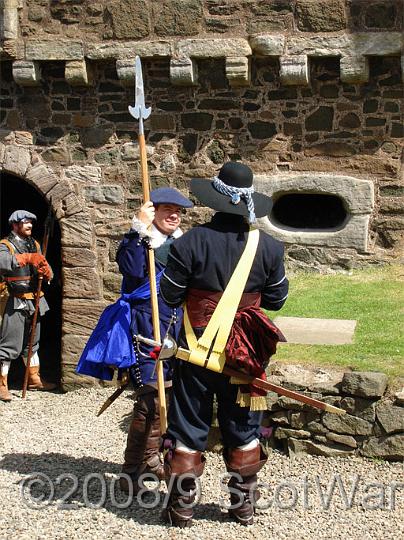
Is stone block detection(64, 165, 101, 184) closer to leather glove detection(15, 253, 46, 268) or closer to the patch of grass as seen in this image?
leather glove detection(15, 253, 46, 268)

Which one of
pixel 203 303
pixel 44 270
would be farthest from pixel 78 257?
pixel 203 303

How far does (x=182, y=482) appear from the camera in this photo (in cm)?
466

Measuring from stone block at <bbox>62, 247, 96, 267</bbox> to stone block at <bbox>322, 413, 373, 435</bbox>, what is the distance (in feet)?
13.0

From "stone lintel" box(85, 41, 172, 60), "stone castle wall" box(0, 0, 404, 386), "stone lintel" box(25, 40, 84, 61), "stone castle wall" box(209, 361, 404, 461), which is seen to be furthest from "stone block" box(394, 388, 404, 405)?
"stone lintel" box(25, 40, 84, 61)

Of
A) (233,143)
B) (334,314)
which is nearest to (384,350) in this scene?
(334,314)

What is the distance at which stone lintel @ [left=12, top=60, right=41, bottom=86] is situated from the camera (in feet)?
28.7

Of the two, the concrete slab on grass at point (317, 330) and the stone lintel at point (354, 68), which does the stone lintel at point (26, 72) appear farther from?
the concrete slab on grass at point (317, 330)

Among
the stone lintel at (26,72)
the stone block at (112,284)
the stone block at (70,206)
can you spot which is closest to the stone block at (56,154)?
the stone block at (70,206)

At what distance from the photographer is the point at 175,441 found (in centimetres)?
469

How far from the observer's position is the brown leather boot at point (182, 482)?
465 centimetres

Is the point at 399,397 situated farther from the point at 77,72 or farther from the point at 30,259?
the point at 77,72

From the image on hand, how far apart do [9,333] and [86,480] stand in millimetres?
3694

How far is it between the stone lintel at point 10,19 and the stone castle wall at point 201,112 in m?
0.01

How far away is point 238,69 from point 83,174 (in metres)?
1.98
